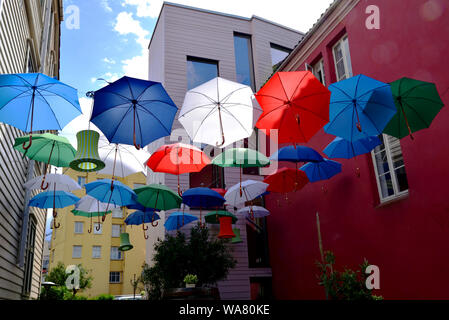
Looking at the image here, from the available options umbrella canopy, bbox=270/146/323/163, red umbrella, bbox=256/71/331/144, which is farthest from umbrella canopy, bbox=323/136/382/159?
red umbrella, bbox=256/71/331/144

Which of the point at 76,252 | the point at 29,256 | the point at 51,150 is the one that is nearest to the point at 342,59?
the point at 51,150

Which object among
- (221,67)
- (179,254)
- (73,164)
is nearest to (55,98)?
(73,164)

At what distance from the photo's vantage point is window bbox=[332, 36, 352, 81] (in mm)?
10522

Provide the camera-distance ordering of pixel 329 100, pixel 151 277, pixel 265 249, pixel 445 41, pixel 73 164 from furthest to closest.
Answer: pixel 265 249, pixel 151 277, pixel 73 164, pixel 445 41, pixel 329 100

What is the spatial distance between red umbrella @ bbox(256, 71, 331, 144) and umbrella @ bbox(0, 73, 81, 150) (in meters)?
3.29

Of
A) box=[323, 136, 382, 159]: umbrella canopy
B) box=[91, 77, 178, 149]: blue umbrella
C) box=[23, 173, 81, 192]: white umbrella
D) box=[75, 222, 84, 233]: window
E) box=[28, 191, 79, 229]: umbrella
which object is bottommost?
box=[28, 191, 79, 229]: umbrella

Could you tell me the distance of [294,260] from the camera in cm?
1245

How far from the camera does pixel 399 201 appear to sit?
815cm

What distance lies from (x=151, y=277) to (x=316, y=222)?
20.5 ft

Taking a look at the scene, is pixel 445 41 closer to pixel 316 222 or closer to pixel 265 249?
pixel 316 222

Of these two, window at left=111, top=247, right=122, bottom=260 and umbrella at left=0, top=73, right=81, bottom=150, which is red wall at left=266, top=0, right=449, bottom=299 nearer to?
umbrella at left=0, top=73, right=81, bottom=150

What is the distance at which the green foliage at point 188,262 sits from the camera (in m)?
12.8

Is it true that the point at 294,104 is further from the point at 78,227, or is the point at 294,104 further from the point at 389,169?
the point at 78,227

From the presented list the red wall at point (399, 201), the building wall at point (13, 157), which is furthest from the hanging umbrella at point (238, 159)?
the building wall at point (13, 157)
